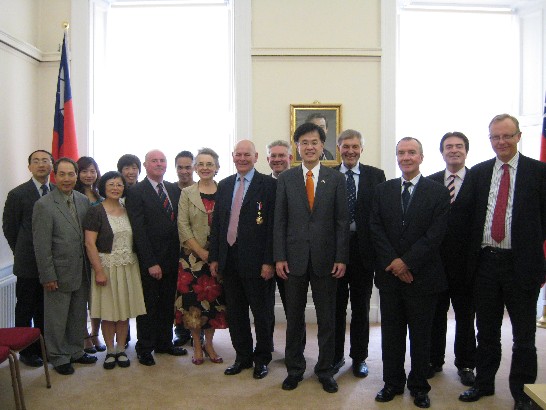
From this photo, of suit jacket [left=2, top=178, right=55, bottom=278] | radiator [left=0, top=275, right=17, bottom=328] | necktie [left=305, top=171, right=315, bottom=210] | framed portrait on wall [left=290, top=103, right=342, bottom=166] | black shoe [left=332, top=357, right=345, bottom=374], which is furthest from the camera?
framed portrait on wall [left=290, top=103, right=342, bottom=166]

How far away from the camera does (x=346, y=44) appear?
4641mm

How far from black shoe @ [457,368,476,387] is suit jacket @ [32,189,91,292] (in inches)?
98.7

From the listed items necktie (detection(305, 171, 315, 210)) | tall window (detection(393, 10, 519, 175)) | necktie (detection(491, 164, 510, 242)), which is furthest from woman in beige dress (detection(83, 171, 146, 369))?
tall window (detection(393, 10, 519, 175))

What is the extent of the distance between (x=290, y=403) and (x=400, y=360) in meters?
0.66

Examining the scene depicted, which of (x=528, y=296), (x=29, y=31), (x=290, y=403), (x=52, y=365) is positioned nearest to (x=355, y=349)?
(x=290, y=403)

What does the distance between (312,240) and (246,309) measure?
76cm

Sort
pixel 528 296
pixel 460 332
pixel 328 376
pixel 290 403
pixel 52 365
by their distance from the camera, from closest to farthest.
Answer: pixel 528 296
pixel 290 403
pixel 328 376
pixel 460 332
pixel 52 365

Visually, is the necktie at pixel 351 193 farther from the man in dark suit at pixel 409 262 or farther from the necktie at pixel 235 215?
the necktie at pixel 235 215

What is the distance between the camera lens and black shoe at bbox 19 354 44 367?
3488mm

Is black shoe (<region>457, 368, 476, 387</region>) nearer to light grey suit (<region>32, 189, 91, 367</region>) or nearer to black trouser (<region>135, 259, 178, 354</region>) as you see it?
black trouser (<region>135, 259, 178, 354</region>)

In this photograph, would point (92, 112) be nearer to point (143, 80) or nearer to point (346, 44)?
point (143, 80)

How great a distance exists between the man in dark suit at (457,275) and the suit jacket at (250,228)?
1.07 metres

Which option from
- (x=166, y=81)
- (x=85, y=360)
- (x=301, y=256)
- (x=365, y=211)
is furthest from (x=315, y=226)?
(x=166, y=81)

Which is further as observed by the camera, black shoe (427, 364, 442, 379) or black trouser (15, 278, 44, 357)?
black trouser (15, 278, 44, 357)
